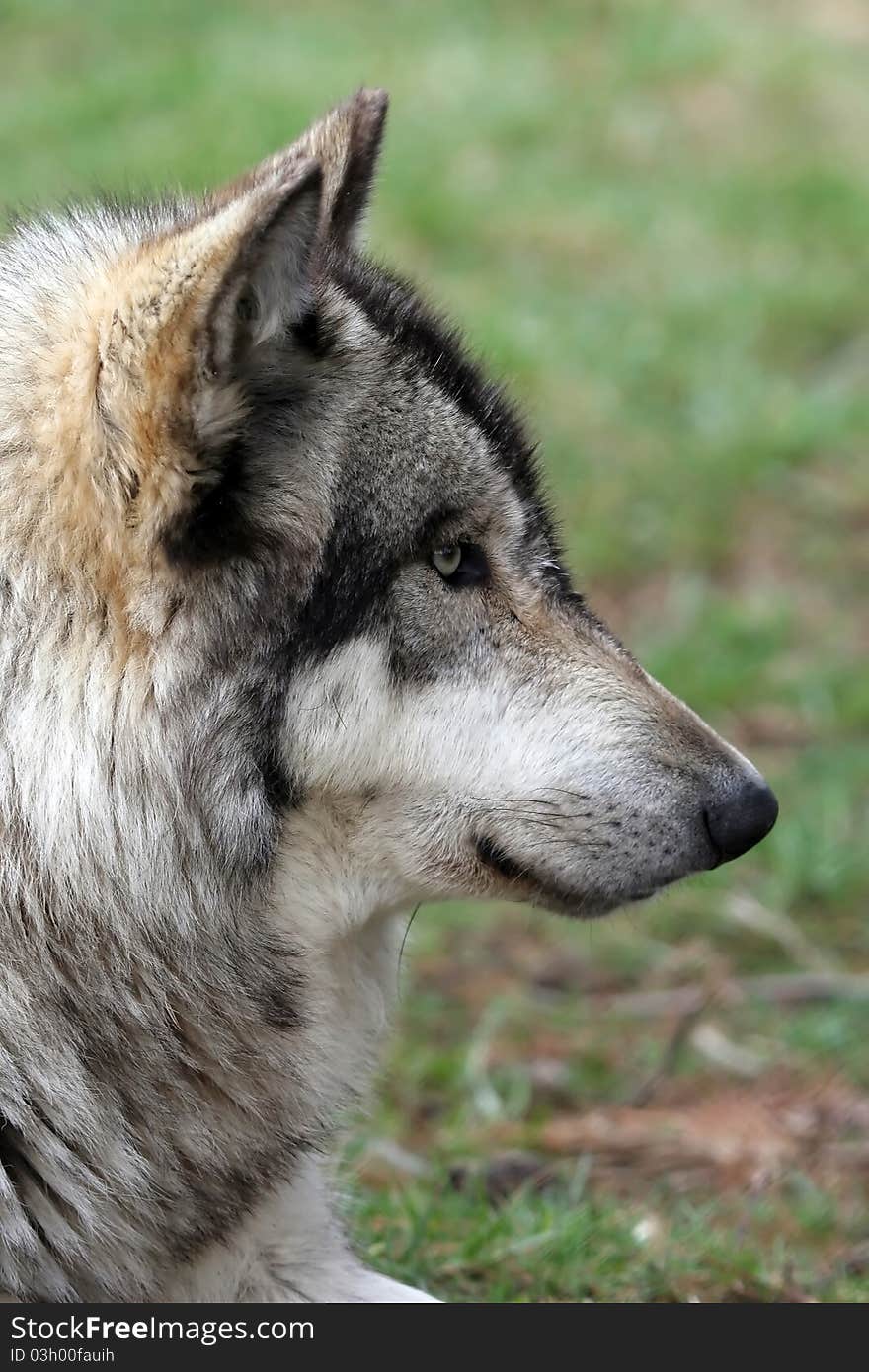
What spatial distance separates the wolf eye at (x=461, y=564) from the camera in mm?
2734

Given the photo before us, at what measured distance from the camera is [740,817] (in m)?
2.80

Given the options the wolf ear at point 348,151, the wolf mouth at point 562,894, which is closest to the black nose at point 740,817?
the wolf mouth at point 562,894

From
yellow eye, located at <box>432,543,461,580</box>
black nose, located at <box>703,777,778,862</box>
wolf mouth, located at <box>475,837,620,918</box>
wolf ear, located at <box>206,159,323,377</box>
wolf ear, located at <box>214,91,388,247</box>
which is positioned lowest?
wolf mouth, located at <box>475,837,620,918</box>

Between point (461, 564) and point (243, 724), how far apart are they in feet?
1.55

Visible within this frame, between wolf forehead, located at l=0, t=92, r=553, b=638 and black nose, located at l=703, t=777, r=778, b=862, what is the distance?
538 mm

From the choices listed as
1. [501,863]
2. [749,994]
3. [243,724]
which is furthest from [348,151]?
[749,994]

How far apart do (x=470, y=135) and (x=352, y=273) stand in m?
7.35

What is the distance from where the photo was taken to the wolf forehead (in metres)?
2.38

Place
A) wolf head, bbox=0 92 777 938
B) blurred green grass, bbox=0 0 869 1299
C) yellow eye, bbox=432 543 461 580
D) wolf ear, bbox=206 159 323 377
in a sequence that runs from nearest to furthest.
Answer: wolf ear, bbox=206 159 323 377 → wolf head, bbox=0 92 777 938 → yellow eye, bbox=432 543 461 580 → blurred green grass, bbox=0 0 869 1299

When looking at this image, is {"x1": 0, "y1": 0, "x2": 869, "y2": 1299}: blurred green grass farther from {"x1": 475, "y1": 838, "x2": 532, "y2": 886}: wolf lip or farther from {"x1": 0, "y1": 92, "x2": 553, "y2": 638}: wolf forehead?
{"x1": 475, "y1": 838, "x2": 532, "y2": 886}: wolf lip

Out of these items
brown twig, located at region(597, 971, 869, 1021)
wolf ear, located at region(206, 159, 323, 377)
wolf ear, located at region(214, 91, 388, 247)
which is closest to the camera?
wolf ear, located at region(206, 159, 323, 377)

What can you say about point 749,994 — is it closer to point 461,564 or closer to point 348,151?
point 461,564

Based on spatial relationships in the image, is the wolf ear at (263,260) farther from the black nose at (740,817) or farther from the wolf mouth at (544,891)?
the black nose at (740,817)

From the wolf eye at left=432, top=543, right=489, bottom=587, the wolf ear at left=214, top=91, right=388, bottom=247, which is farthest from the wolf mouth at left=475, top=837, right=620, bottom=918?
the wolf ear at left=214, top=91, right=388, bottom=247
